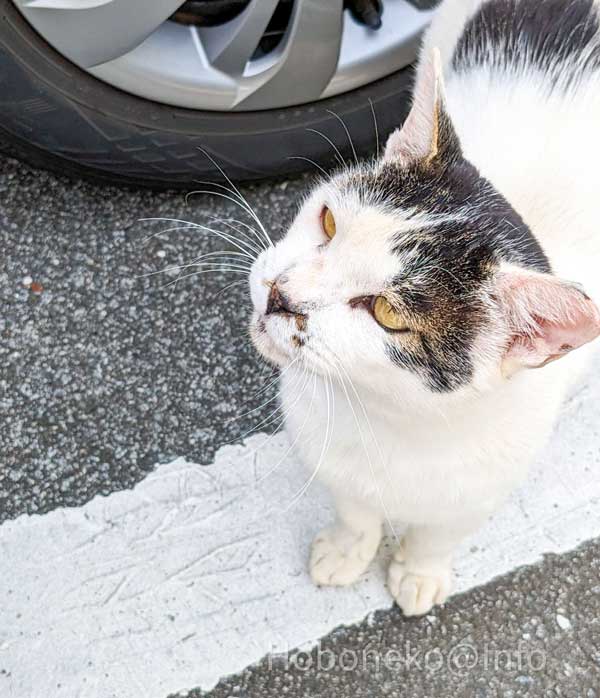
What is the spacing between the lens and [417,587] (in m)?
1.53

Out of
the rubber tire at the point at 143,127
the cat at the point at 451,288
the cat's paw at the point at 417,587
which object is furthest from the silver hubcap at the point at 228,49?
the cat's paw at the point at 417,587

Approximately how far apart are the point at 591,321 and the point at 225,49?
115 cm

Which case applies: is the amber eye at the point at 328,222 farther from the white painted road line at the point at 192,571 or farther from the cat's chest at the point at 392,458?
the white painted road line at the point at 192,571

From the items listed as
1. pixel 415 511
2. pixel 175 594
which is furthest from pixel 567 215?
pixel 175 594

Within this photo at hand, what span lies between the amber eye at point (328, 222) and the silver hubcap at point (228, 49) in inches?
29.3

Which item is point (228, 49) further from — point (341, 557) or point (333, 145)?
point (341, 557)

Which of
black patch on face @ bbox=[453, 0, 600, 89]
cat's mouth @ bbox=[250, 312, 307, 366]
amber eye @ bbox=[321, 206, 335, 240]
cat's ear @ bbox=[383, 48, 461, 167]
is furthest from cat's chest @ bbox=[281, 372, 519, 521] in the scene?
black patch on face @ bbox=[453, 0, 600, 89]

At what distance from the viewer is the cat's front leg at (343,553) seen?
1.54 meters

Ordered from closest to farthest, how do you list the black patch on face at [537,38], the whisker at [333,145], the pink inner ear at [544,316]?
the pink inner ear at [544,316] < the black patch on face at [537,38] < the whisker at [333,145]

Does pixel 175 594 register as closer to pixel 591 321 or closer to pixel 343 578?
pixel 343 578

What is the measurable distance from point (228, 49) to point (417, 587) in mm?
1214

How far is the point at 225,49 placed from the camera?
1635mm

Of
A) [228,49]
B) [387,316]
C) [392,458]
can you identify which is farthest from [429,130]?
[228,49]

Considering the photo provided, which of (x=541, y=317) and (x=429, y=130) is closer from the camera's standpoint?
(x=541, y=317)
